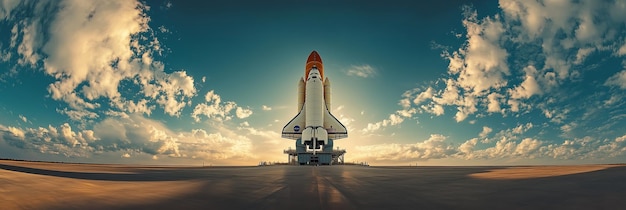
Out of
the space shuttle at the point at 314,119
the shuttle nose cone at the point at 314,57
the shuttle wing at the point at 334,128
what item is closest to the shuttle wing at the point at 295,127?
the space shuttle at the point at 314,119

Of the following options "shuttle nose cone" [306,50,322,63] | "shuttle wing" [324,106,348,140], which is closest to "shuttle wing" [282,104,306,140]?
"shuttle wing" [324,106,348,140]

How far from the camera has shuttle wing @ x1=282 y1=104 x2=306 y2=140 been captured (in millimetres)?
87875

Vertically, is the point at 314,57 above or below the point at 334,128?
above

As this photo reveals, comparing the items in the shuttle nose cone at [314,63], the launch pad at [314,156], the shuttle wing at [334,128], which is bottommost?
the launch pad at [314,156]

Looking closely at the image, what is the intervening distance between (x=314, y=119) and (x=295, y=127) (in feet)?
32.2

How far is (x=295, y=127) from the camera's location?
87.7 m

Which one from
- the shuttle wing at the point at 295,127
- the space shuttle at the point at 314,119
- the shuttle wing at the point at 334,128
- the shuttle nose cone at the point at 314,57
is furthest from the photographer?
the shuttle nose cone at the point at 314,57

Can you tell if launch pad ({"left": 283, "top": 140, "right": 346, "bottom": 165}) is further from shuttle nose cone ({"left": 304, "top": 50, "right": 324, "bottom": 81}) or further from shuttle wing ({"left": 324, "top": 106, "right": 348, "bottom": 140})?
shuttle nose cone ({"left": 304, "top": 50, "right": 324, "bottom": 81})

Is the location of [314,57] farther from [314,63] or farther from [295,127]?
[295,127]

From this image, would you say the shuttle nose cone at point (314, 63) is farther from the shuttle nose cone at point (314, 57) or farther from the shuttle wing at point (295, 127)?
the shuttle wing at point (295, 127)

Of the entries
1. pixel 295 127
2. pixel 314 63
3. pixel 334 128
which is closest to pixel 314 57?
pixel 314 63

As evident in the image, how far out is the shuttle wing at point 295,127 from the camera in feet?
288

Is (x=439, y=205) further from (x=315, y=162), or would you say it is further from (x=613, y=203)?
(x=315, y=162)

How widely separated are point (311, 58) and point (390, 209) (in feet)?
310
